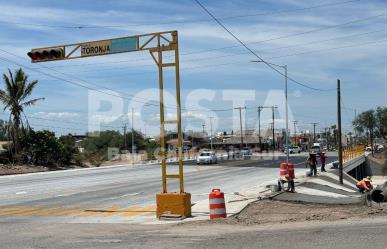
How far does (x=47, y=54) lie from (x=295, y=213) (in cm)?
945

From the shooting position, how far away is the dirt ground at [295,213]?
13.9 m

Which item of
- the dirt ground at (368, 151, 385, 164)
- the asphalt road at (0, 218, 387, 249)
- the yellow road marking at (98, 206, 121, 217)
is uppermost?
the asphalt road at (0, 218, 387, 249)

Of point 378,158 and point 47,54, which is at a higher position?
point 47,54

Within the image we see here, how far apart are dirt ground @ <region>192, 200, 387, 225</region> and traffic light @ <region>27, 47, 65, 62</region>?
25.3ft

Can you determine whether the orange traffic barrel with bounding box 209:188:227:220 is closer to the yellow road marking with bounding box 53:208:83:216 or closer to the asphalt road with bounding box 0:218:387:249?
the asphalt road with bounding box 0:218:387:249

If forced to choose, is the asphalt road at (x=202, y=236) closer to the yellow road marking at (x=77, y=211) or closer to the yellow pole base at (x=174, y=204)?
the yellow pole base at (x=174, y=204)

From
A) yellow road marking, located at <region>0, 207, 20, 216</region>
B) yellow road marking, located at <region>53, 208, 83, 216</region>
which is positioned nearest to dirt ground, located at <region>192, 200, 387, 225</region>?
yellow road marking, located at <region>53, 208, 83, 216</region>

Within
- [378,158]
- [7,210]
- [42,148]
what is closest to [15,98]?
[42,148]

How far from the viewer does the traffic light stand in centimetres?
1798

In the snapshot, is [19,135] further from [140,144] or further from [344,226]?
[140,144]

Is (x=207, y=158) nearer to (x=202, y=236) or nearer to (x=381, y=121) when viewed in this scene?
(x=202, y=236)

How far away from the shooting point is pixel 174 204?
15.2m

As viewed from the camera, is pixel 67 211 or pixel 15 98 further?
pixel 15 98

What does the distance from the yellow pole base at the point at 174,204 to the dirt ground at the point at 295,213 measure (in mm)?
1201
